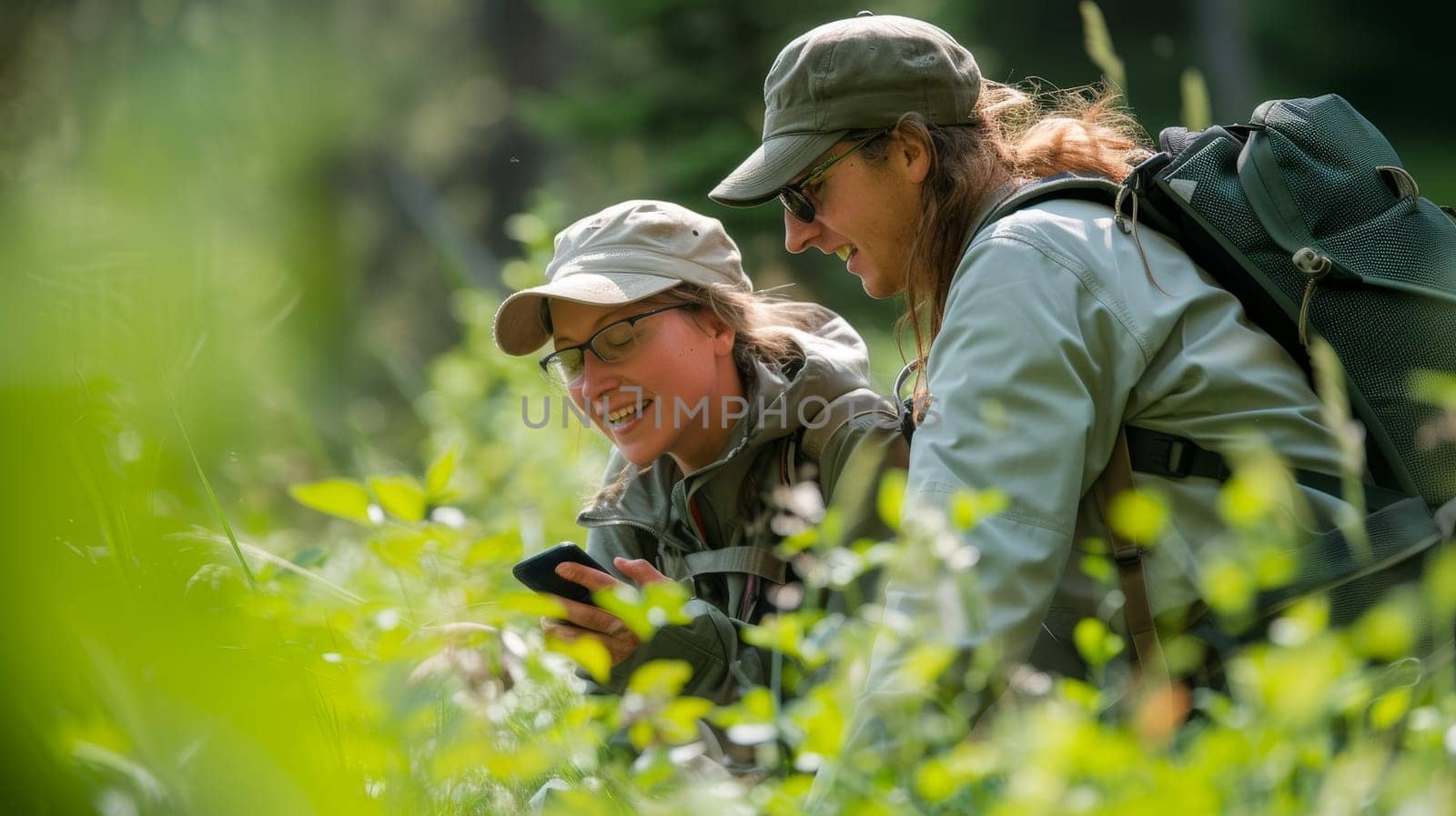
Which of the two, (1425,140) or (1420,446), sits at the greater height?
(1420,446)

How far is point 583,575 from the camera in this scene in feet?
8.26

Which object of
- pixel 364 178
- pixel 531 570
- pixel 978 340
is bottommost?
pixel 364 178

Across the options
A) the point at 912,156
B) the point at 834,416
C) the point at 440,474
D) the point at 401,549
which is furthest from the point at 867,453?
the point at 401,549

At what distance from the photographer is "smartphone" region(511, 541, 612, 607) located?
2537mm

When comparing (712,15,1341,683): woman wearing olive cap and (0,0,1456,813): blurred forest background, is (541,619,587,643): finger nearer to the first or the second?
(0,0,1456,813): blurred forest background

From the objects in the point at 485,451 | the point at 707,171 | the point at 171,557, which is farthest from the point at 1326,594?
the point at 707,171

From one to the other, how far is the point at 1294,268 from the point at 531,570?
1.43 meters

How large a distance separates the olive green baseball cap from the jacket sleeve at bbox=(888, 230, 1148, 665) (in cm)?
50

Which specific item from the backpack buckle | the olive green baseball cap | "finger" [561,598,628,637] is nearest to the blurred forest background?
"finger" [561,598,628,637]

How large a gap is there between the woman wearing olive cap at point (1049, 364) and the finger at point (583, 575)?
706 millimetres

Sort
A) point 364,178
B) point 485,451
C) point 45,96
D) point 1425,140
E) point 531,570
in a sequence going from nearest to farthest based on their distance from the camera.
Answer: point 45,96, point 531,570, point 485,451, point 1425,140, point 364,178

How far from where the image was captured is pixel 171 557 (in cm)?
96

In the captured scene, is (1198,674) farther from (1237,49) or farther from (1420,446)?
(1237,49)

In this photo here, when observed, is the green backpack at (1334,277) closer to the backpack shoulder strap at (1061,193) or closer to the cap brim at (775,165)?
the backpack shoulder strap at (1061,193)
